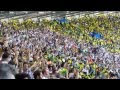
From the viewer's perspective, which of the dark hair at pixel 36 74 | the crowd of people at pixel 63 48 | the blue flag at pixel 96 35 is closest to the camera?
the dark hair at pixel 36 74

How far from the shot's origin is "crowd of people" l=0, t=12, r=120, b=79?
867 cm

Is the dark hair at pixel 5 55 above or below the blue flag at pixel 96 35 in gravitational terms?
below

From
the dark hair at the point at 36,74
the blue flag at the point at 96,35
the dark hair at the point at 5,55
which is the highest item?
the blue flag at the point at 96,35

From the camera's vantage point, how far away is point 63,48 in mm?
9219

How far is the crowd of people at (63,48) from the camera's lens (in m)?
8.67

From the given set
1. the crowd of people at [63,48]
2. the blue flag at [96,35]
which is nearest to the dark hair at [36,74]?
the crowd of people at [63,48]

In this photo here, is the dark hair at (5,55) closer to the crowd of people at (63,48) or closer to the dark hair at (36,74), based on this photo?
the crowd of people at (63,48)

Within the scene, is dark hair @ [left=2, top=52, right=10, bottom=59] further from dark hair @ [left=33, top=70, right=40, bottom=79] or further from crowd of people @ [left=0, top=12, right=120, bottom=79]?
dark hair @ [left=33, top=70, right=40, bottom=79]

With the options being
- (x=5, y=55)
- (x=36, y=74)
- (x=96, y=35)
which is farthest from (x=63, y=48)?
(x=5, y=55)

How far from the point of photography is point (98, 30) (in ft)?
32.9

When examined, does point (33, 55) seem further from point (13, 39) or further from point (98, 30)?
point (98, 30)
